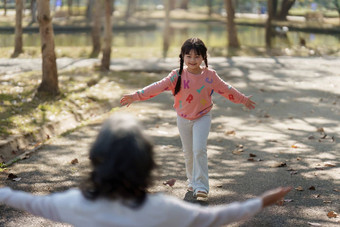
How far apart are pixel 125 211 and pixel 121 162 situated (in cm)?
21

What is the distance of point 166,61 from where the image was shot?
68.5 ft

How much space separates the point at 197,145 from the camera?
5.97m

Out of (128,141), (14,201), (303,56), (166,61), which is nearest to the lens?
(128,141)

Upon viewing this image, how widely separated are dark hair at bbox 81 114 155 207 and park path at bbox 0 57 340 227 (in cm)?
133

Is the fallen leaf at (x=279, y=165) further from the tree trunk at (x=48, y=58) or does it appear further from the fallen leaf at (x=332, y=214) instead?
the tree trunk at (x=48, y=58)

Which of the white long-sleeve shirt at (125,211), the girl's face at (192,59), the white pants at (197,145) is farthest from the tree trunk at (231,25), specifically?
the white long-sleeve shirt at (125,211)

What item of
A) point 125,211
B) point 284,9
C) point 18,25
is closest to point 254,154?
point 125,211

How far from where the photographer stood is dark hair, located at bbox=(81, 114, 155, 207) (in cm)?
242

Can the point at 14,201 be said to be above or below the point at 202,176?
above

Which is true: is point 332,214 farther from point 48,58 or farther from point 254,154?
point 48,58

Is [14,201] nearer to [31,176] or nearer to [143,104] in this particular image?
[31,176]

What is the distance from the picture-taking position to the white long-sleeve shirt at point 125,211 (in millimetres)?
2484

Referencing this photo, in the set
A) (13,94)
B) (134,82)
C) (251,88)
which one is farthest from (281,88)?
(13,94)

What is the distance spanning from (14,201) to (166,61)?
18.2 meters
